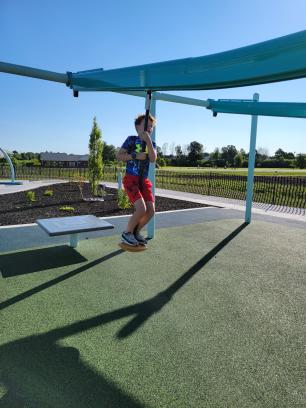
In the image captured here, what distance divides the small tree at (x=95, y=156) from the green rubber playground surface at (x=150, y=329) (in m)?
7.55

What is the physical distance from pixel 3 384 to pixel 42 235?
458cm

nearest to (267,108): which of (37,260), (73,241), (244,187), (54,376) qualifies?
(73,241)

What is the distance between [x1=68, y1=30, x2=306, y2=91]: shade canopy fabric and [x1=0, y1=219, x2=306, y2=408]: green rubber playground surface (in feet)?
7.41

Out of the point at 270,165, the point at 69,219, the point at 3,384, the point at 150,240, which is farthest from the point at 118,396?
the point at 270,165

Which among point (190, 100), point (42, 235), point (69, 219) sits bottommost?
point (42, 235)

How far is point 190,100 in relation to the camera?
20.6ft

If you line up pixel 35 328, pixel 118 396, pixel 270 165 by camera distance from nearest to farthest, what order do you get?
pixel 118 396 → pixel 35 328 → pixel 270 165

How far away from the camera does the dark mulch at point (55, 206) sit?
8.67 metres

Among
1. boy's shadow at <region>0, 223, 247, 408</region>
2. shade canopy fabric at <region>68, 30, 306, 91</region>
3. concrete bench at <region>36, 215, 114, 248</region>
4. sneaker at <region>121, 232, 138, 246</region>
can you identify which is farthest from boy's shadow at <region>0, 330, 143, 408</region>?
shade canopy fabric at <region>68, 30, 306, 91</region>

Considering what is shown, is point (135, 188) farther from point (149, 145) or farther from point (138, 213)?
point (149, 145)

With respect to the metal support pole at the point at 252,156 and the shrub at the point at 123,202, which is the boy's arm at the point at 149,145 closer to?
the metal support pole at the point at 252,156

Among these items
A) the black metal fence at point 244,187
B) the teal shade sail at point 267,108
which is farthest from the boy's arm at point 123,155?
the black metal fence at point 244,187

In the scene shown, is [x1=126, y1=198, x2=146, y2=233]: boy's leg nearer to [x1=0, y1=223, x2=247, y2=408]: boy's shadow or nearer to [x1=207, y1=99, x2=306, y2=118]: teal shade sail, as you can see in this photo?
[x1=0, y1=223, x2=247, y2=408]: boy's shadow

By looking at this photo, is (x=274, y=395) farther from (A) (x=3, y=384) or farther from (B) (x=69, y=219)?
(B) (x=69, y=219)
